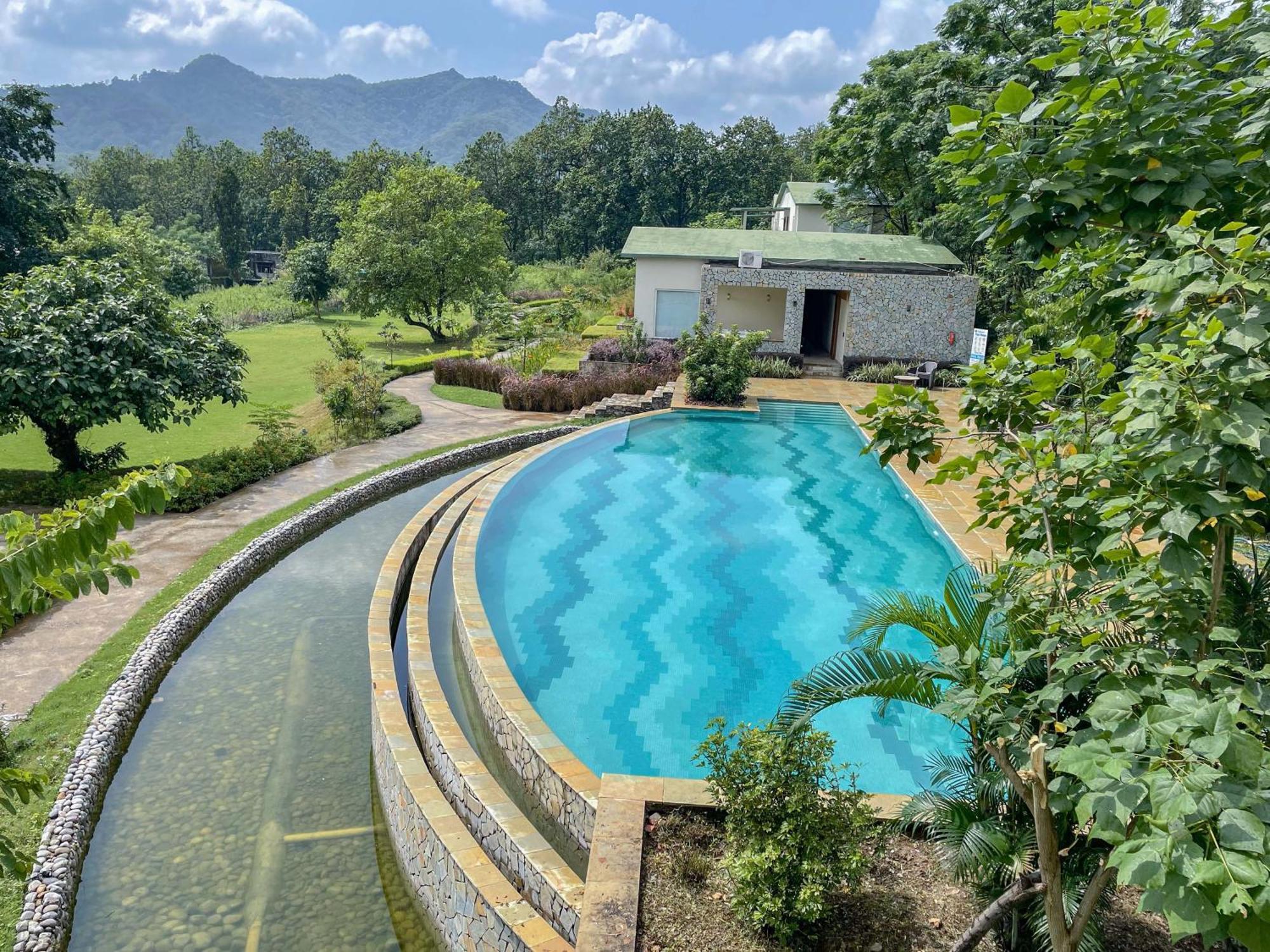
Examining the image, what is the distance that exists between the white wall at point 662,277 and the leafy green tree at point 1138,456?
21.1 meters

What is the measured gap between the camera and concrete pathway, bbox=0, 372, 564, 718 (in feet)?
25.9

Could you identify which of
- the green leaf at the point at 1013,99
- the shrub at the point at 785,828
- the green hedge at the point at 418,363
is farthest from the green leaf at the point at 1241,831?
the green hedge at the point at 418,363

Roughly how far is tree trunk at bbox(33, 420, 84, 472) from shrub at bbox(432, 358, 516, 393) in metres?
10.5

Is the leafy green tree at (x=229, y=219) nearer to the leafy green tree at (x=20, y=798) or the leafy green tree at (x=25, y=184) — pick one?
the leafy green tree at (x=25, y=184)

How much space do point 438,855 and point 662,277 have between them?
842 inches

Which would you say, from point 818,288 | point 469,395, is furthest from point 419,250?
point 818,288

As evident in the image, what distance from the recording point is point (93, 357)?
466 inches

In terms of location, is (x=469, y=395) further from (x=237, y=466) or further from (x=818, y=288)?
(x=818, y=288)

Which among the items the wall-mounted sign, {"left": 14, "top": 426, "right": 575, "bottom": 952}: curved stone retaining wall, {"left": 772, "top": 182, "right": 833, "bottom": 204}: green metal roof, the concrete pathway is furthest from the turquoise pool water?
{"left": 772, "top": 182, "right": 833, "bottom": 204}: green metal roof

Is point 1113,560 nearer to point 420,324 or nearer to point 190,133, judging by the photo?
point 420,324

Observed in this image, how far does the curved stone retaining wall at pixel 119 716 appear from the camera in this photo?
519 cm

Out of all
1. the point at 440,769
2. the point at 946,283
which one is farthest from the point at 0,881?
the point at 946,283

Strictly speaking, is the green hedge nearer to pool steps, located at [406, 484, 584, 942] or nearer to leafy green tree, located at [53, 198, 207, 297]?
leafy green tree, located at [53, 198, 207, 297]

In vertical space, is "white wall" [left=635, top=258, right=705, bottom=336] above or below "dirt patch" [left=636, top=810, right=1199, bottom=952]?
→ above
